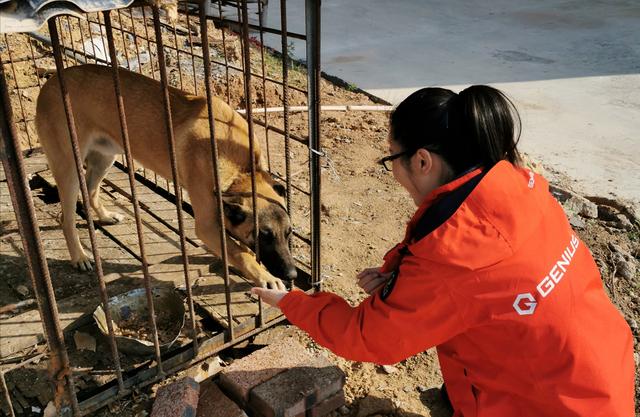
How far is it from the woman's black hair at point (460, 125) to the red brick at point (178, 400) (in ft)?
5.65

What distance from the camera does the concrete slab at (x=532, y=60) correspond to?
23.6 ft

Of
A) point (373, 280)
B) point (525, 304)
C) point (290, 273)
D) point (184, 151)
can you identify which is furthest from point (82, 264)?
point (525, 304)

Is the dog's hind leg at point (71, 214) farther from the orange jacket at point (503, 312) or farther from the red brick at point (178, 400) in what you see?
the orange jacket at point (503, 312)

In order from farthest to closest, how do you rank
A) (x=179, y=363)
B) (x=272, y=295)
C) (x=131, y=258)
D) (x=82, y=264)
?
1. (x=131, y=258)
2. (x=82, y=264)
3. (x=179, y=363)
4. (x=272, y=295)

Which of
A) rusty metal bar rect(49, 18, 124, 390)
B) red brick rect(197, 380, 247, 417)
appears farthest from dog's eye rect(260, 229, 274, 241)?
rusty metal bar rect(49, 18, 124, 390)

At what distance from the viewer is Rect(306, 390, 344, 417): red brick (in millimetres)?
3152

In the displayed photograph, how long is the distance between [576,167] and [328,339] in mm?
5247

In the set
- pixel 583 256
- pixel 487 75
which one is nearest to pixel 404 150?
pixel 583 256

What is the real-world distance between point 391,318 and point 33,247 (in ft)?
4.96

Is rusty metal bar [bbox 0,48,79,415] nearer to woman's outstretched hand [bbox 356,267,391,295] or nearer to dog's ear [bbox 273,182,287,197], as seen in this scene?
woman's outstretched hand [bbox 356,267,391,295]

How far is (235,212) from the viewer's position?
3.82 meters

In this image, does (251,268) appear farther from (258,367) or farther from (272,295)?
(272,295)

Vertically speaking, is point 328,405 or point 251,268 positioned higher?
point 251,268

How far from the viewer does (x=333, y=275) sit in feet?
15.1
